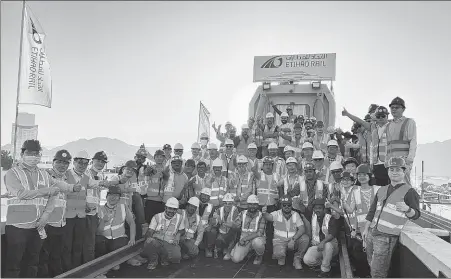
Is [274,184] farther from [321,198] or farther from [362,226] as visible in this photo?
[362,226]

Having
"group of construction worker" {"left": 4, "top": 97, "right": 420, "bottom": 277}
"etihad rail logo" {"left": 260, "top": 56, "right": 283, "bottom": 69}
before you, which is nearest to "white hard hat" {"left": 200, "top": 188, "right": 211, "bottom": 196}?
"group of construction worker" {"left": 4, "top": 97, "right": 420, "bottom": 277}

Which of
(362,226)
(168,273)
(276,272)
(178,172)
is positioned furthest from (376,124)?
(168,273)

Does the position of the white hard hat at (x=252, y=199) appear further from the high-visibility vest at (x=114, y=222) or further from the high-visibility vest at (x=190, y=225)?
the high-visibility vest at (x=114, y=222)

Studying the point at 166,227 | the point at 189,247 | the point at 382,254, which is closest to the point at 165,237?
the point at 166,227

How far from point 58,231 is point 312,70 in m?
10.6

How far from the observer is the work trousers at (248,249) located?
5.75 metres

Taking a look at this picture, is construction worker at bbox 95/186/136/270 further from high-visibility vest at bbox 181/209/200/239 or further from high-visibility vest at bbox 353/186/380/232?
high-visibility vest at bbox 353/186/380/232

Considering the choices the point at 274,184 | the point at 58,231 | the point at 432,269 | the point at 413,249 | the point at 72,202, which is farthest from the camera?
the point at 274,184

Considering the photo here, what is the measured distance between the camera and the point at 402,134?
5.20m

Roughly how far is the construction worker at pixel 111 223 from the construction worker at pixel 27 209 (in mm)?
1318

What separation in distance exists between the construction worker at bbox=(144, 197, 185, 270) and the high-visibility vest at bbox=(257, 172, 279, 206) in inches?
59.7

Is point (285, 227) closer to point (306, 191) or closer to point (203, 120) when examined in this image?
point (306, 191)

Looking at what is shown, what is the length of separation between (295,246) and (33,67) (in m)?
7.28

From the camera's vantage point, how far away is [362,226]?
16.1ft
